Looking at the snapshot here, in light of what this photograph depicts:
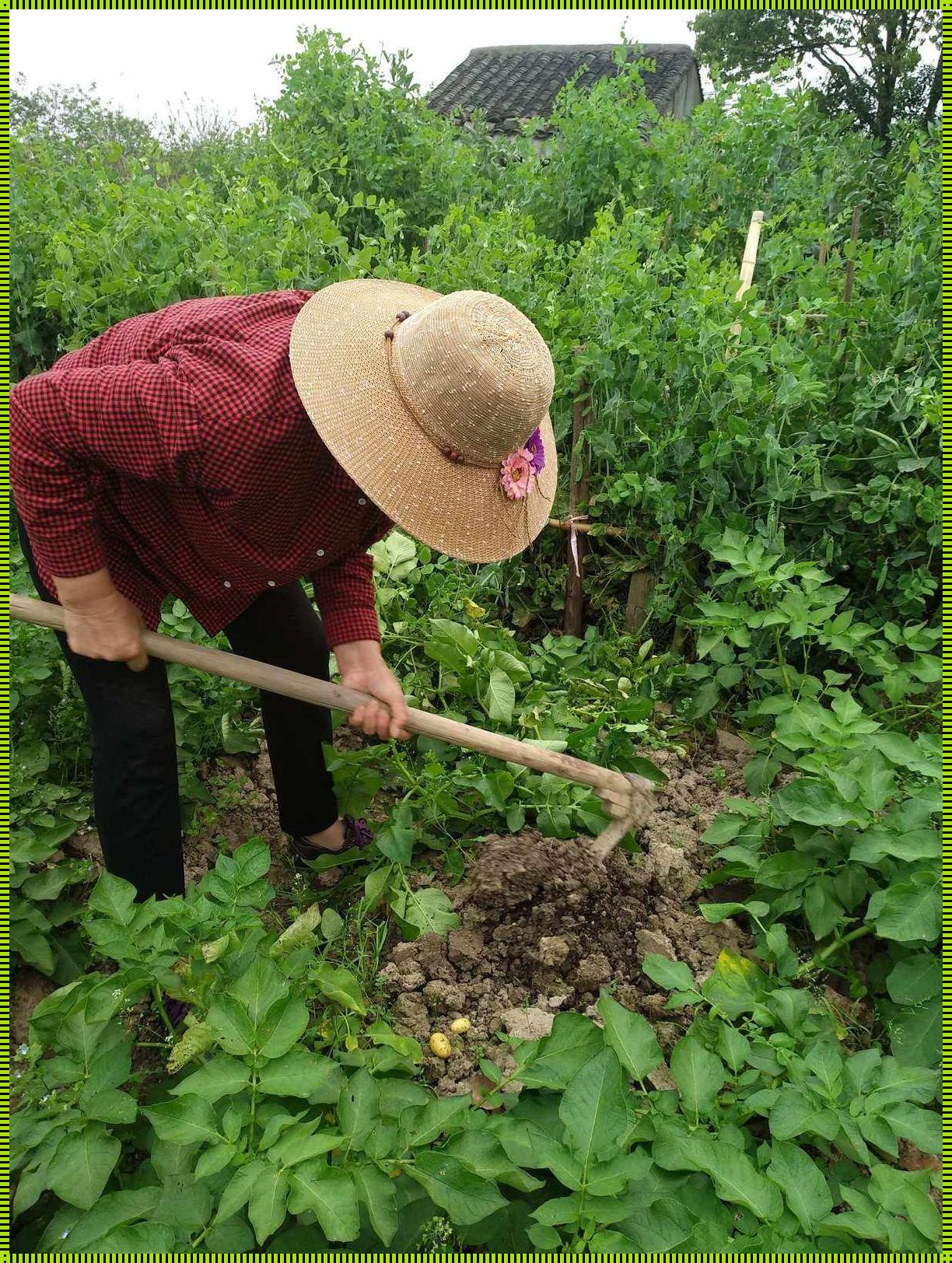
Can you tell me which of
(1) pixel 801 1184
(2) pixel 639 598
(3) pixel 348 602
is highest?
(3) pixel 348 602

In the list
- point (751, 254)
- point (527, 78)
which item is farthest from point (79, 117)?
point (751, 254)

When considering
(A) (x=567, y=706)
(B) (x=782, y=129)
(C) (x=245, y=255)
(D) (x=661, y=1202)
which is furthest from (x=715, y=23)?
(D) (x=661, y=1202)

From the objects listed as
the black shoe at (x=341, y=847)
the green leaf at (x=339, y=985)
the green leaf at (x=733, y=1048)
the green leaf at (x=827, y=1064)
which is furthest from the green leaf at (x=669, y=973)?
the black shoe at (x=341, y=847)

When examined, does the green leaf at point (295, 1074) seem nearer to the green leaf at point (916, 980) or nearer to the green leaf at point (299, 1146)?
the green leaf at point (299, 1146)

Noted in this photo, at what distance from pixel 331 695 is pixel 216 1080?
0.87m

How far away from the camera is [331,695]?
82.7 inches

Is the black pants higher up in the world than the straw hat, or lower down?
lower down

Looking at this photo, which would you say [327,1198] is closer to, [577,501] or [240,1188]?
[240,1188]

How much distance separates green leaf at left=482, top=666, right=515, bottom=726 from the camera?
9.02ft

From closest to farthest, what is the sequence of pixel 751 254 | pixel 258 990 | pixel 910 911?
pixel 258 990 < pixel 910 911 < pixel 751 254

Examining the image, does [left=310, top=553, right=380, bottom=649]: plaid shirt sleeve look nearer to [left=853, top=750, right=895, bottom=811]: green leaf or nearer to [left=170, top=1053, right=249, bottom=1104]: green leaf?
[left=170, top=1053, right=249, bottom=1104]: green leaf

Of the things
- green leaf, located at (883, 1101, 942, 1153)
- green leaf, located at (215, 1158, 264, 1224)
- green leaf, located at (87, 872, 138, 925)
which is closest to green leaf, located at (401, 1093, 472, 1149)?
green leaf, located at (215, 1158, 264, 1224)

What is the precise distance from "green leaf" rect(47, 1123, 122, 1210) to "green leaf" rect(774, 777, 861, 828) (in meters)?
1.50

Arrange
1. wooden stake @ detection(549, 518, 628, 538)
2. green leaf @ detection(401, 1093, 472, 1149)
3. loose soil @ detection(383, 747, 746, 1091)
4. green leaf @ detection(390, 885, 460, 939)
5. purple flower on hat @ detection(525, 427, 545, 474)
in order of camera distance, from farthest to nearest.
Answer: wooden stake @ detection(549, 518, 628, 538) < green leaf @ detection(390, 885, 460, 939) < loose soil @ detection(383, 747, 746, 1091) < purple flower on hat @ detection(525, 427, 545, 474) < green leaf @ detection(401, 1093, 472, 1149)
